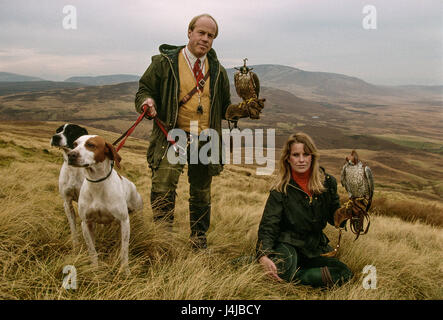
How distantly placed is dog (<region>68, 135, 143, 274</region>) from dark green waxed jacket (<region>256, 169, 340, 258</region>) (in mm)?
1459

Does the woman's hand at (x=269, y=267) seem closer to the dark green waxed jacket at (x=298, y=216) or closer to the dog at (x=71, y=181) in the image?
the dark green waxed jacket at (x=298, y=216)

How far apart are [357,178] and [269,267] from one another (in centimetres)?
121

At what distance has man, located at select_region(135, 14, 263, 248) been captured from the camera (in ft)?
11.5

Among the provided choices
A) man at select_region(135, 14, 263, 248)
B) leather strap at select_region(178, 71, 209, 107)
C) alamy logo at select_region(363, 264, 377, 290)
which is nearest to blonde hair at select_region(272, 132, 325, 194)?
man at select_region(135, 14, 263, 248)

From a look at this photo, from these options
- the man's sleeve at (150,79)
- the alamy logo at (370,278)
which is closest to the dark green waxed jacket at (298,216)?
the alamy logo at (370,278)

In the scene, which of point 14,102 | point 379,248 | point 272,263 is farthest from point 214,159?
point 14,102

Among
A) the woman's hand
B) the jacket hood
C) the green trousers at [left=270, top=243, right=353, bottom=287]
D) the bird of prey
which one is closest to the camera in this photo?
the woman's hand

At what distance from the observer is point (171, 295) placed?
8.12ft

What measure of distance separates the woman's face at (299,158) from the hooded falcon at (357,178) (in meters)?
0.60

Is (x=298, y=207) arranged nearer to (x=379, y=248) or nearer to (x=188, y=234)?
(x=188, y=234)

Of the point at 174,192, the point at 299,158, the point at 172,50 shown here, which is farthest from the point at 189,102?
the point at 299,158

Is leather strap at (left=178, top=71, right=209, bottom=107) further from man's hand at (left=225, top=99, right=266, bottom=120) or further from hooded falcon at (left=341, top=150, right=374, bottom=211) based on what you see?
hooded falcon at (left=341, top=150, right=374, bottom=211)

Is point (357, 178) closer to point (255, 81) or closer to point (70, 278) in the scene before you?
point (255, 81)
